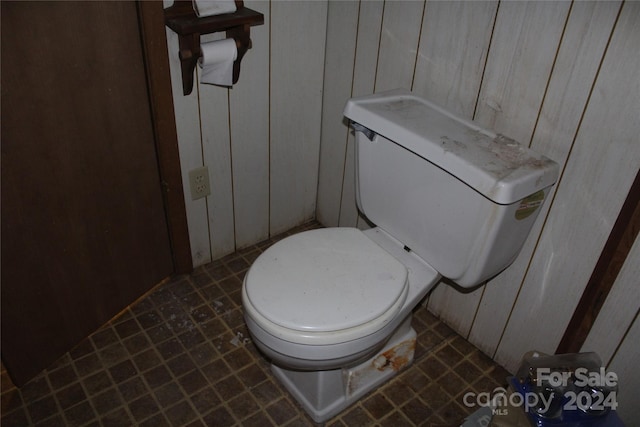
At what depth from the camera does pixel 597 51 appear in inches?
41.3

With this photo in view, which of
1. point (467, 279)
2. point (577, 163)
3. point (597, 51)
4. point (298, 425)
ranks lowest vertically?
point (298, 425)

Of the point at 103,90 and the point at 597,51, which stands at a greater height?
the point at 597,51

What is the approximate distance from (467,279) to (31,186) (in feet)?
3.58

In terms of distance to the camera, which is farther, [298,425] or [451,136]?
[298,425]

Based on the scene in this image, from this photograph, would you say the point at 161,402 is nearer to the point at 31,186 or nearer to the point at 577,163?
the point at 31,186

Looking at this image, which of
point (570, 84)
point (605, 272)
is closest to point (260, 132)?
point (570, 84)

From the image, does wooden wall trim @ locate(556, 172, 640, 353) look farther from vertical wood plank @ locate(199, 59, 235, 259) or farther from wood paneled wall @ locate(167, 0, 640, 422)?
vertical wood plank @ locate(199, 59, 235, 259)

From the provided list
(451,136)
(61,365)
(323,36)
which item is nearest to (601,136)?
(451,136)

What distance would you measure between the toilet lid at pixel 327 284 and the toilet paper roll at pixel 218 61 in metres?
0.53

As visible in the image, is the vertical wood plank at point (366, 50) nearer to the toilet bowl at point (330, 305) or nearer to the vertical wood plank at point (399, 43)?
the vertical wood plank at point (399, 43)

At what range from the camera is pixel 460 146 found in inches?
45.4

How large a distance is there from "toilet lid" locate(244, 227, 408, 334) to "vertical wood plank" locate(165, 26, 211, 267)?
493mm

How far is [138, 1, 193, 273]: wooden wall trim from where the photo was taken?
1308 millimetres

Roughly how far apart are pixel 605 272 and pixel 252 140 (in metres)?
1.13
